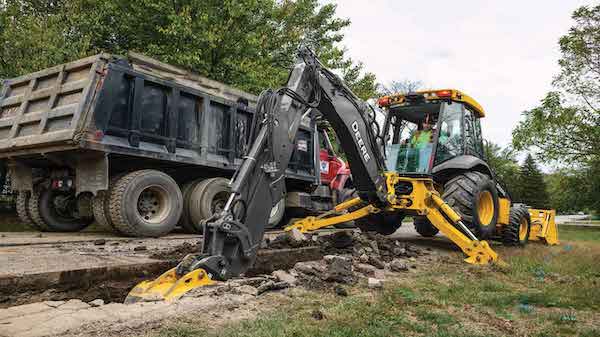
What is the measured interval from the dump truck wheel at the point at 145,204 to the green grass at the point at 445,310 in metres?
4.02

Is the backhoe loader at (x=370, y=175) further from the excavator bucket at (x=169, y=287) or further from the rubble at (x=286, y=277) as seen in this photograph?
the rubble at (x=286, y=277)

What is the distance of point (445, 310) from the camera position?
342 centimetres

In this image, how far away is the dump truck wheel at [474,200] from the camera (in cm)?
686

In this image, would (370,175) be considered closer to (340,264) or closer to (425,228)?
(340,264)

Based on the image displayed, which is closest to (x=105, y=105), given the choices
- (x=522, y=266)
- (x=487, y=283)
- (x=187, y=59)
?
(x=487, y=283)

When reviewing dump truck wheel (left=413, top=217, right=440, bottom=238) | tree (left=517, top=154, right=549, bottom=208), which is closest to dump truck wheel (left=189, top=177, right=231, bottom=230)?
dump truck wheel (left=413, top=217, right=440, bottom=238)

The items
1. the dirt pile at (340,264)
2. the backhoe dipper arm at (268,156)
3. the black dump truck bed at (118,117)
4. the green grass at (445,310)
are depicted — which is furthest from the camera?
the black dump truck bed at (118,117)

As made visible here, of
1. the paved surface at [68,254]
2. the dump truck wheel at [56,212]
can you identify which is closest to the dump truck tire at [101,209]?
the paved surface at [68,254]

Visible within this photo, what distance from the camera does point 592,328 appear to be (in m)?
2.99

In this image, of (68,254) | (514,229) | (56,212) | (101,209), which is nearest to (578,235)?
(514,229)

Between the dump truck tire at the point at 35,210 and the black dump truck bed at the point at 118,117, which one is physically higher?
the black dump truck bed at the point at 118,117

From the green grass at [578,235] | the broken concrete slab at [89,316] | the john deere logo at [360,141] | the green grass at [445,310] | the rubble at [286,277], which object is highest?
the john deere logo at [360,141]

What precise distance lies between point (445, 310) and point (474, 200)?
386cm

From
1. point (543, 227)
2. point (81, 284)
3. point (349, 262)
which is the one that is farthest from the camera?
point (543, 227)
